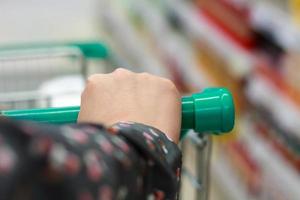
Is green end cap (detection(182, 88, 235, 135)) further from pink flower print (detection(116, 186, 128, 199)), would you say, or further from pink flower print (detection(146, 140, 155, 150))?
pink flower print (detection(116, 186, 128, 199))

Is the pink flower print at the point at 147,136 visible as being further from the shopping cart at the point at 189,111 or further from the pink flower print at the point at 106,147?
the shopping cart at the point at 189,111

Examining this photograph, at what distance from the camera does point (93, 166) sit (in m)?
0.53

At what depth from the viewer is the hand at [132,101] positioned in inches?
32.3

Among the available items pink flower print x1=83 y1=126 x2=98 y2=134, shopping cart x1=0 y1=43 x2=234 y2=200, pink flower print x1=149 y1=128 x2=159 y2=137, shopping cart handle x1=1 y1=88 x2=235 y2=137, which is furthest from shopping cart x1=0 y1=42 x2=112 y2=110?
pink flower print x1=83 y1=126 x2=98 y2=134

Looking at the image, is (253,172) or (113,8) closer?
(253,172)

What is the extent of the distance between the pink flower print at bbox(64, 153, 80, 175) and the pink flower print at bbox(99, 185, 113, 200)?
4 centimetres

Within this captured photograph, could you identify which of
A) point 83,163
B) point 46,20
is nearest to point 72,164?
point 83,163

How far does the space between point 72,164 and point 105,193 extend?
6 centimetres

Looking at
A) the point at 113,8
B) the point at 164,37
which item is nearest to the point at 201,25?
the point at 164,37

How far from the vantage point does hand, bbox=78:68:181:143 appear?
2.69 feet

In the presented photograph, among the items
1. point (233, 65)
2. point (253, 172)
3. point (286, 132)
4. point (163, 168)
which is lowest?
point (253, 172)

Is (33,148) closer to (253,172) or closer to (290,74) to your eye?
(290,74)

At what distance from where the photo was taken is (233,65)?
2600 millimetres

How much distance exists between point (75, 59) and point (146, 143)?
1.20m
